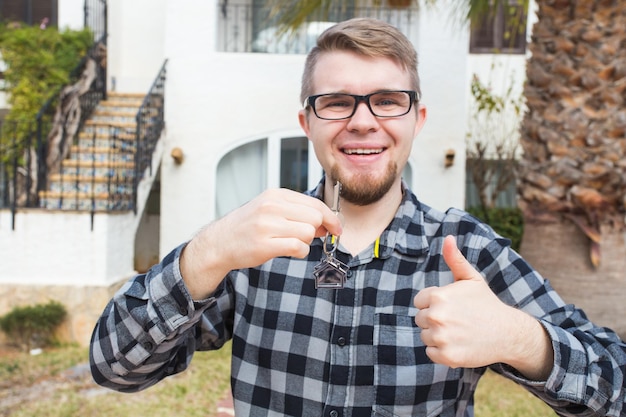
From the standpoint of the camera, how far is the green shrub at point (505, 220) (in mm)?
9195

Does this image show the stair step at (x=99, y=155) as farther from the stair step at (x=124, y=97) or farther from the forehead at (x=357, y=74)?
the forehead at (x=357, y=74)

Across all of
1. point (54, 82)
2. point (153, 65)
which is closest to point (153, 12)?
point (153, 65)

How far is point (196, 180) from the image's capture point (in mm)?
8031

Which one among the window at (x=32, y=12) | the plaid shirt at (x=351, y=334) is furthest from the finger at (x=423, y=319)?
the window at (x=32, y=12)

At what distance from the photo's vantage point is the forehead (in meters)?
1.64

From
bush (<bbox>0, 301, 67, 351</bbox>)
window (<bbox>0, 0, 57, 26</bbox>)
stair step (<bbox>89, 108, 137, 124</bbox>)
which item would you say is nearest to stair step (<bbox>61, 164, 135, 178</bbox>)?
stair step (<bbox>89, 108, 137, 124</bbox>)

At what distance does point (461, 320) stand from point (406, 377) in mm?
473

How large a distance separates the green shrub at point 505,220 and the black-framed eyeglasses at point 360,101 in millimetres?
7832

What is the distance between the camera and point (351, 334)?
1625 mm

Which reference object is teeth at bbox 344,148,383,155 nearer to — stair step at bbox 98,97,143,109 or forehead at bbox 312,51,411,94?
forehead at bbox 312,51,411,94

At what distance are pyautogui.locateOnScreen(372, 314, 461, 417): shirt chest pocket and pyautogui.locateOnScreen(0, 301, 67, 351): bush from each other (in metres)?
5.46

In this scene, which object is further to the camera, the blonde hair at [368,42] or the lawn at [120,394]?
the lawn at [120,394]

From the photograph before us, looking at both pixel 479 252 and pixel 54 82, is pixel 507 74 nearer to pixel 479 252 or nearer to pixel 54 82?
pixel 54 82

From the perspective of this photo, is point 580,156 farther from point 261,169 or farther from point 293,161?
point 261,169
